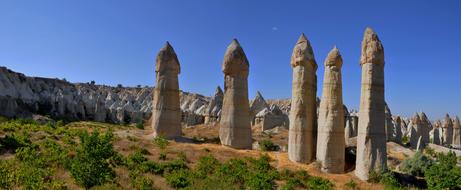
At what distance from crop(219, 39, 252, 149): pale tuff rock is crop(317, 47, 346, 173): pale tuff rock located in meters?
5.45

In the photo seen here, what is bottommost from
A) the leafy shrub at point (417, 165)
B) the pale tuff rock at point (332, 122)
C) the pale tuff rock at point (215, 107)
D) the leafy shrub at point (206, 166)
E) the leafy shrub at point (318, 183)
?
the leafy shrub at point (318, 183)

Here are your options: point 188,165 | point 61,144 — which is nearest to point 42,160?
point 61,144

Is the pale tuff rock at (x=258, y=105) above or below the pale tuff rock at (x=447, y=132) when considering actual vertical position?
above

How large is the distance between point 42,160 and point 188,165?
22.5ft

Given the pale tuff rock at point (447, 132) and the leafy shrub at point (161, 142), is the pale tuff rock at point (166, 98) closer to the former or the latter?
the leafy shrub at point (161, 142)

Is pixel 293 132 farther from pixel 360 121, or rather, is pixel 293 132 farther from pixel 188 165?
pixel 188 165

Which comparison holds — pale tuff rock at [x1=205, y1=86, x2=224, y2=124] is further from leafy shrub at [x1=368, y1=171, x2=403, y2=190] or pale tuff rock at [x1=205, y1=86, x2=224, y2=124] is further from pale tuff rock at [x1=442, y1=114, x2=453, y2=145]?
leafy shrub at [x1=368, y1=171, x2=403, y2=190]

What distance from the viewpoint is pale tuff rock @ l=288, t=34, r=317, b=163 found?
2342 centimetres

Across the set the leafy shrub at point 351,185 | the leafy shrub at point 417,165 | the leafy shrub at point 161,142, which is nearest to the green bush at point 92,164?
the leafy shrub at point 161,142

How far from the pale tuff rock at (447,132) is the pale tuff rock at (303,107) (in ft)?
118

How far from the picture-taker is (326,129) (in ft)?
72.6

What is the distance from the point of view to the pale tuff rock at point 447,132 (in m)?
53.5

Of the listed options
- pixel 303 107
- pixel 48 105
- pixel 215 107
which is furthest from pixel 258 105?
pixel 303 107

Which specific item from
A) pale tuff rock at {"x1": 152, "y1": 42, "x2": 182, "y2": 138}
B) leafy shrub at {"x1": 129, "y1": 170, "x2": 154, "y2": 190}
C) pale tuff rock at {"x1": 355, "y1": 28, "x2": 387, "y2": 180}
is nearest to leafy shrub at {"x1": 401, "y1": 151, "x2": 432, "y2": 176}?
pale tuff rock at {"x1": 355, "y1": 28, "x2": 387, "y2": 180}
